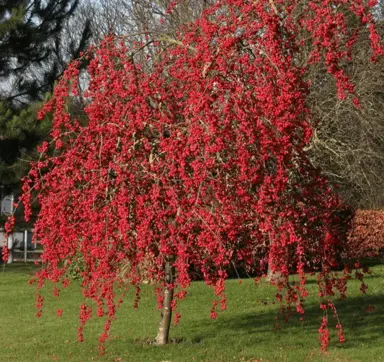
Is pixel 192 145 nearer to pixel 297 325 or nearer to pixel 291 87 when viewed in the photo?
pixel 291 87

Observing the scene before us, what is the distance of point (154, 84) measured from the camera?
8.58m

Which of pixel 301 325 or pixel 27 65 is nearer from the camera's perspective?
pixel 301 325

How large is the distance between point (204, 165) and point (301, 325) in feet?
15.4

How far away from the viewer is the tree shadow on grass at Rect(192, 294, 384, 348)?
33.1 ft

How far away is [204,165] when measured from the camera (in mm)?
7027

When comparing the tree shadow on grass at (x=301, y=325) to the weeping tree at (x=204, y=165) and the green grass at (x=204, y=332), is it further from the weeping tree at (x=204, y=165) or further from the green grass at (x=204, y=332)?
the weeping tree at (x=204, y=165)

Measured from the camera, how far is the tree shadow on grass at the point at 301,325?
1008cm

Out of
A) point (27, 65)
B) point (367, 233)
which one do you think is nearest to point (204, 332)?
point (367, 233)

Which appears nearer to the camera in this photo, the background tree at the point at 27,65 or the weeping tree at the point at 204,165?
the weeping tree at the point at 204,165

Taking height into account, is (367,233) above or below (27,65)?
below

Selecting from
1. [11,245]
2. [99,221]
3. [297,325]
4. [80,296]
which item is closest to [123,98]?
[99,221]

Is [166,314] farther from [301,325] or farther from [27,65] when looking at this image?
[27,65]

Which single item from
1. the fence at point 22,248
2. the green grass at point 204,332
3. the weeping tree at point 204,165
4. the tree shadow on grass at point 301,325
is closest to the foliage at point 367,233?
the green grass at point 204,332

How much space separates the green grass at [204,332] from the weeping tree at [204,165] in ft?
4.25
